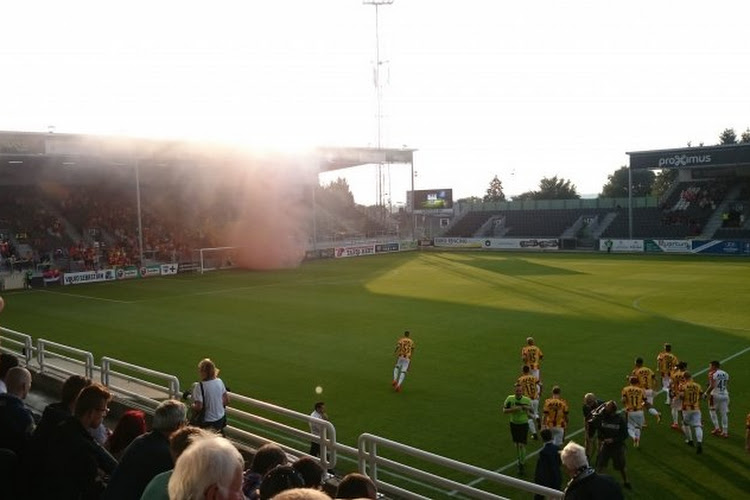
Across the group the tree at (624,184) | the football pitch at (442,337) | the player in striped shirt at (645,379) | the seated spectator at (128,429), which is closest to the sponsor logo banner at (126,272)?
the football pitch at (442,337)

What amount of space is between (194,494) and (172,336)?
20.2 m

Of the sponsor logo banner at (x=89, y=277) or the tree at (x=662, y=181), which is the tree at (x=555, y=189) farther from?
the sponsor logo banner at (x=89, y=277)

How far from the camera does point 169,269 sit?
4291 centimetres

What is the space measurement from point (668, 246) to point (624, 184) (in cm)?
4986

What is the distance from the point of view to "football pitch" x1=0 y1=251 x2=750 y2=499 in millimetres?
12344

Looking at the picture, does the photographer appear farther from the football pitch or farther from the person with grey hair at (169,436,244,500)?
the person with grey hair at (169,436,244,500)

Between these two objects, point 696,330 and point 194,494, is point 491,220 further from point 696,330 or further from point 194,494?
point 194,494

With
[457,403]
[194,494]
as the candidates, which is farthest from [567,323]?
[194,494]

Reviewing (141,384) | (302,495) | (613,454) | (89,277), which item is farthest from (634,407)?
(89,277)

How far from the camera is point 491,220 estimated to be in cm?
6969

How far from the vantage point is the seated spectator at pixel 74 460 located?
472cm

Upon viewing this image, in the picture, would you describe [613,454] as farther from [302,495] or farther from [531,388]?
[302,495]

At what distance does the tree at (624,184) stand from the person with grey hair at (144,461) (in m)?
98.2

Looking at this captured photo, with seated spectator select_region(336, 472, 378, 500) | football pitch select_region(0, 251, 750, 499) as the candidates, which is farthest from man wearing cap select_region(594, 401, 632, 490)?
seated spectator select_region(336, 472, 378, 500)
